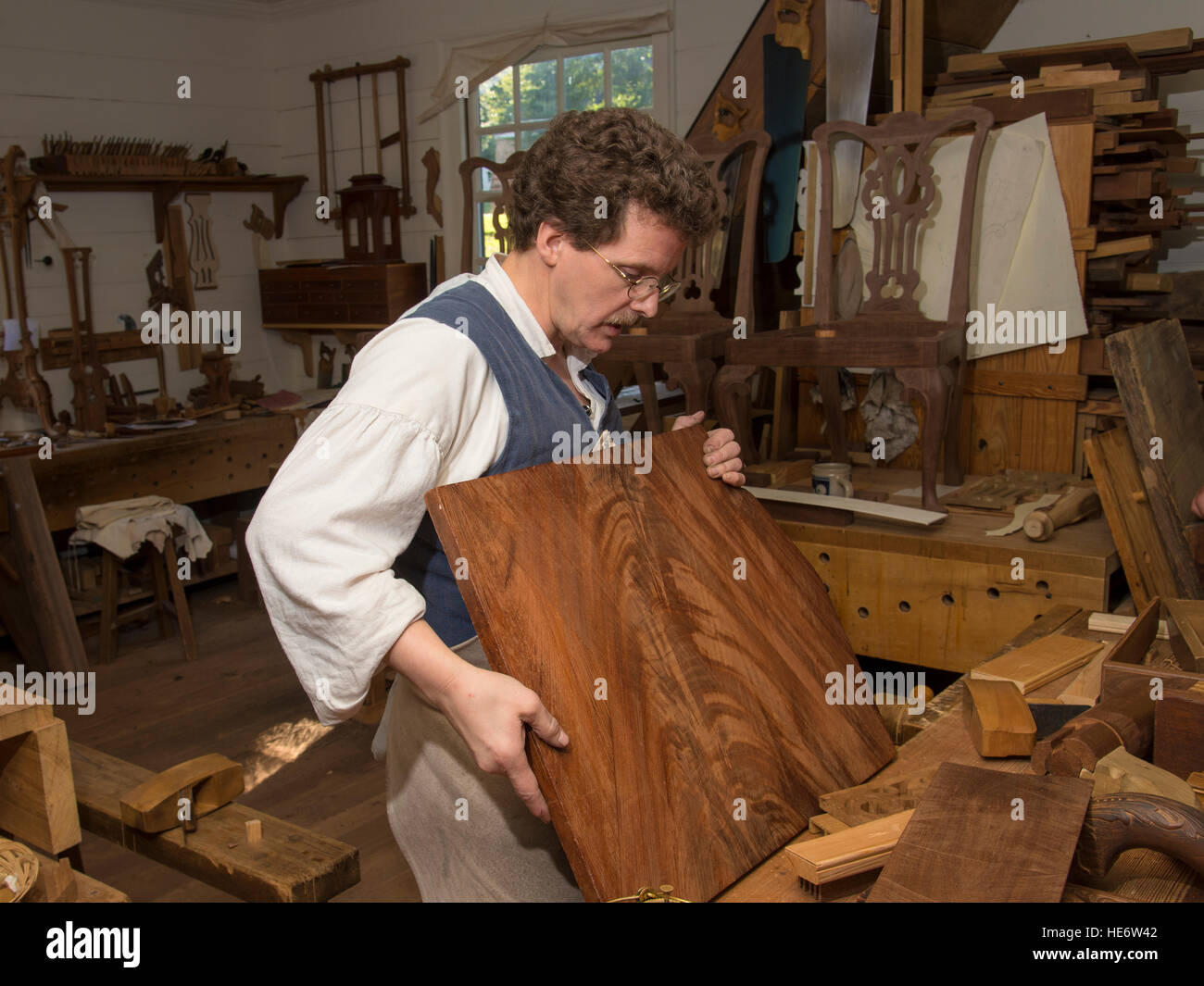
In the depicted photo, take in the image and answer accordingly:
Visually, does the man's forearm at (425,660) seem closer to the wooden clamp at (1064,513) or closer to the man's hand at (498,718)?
the man's hand at (498,718)

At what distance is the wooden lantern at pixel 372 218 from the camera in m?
6.90

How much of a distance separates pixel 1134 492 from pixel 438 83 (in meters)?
5.19

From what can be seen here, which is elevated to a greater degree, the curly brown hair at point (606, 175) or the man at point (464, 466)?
the curly brown hair at point (606, 175)

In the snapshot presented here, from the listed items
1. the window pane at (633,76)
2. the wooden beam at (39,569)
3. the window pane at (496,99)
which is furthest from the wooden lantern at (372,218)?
the wooden beam at (39,569)

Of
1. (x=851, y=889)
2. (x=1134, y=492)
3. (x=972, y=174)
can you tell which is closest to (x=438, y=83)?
(x=972, y=174)

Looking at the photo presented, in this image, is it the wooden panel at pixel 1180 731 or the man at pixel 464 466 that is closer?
the man at pixel 464 466

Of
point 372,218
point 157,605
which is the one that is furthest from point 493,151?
point 157,605

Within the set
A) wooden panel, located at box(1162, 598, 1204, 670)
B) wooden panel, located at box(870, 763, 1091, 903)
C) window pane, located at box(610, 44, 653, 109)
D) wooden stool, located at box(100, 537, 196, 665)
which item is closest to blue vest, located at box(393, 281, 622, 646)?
wooden panel, located at box(870, 763, 1091, 903)

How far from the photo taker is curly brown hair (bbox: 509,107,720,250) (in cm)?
156

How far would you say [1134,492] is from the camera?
2783 millimetres

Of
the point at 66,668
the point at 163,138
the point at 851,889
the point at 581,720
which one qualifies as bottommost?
the point at 66,668

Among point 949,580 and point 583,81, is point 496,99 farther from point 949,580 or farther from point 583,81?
point 949,580

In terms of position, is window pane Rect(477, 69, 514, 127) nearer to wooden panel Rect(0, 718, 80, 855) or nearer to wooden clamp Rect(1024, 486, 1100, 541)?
wooden clamp Rect(1024, 486, 1100, 541)

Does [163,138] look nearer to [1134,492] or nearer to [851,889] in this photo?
[1134,492]
